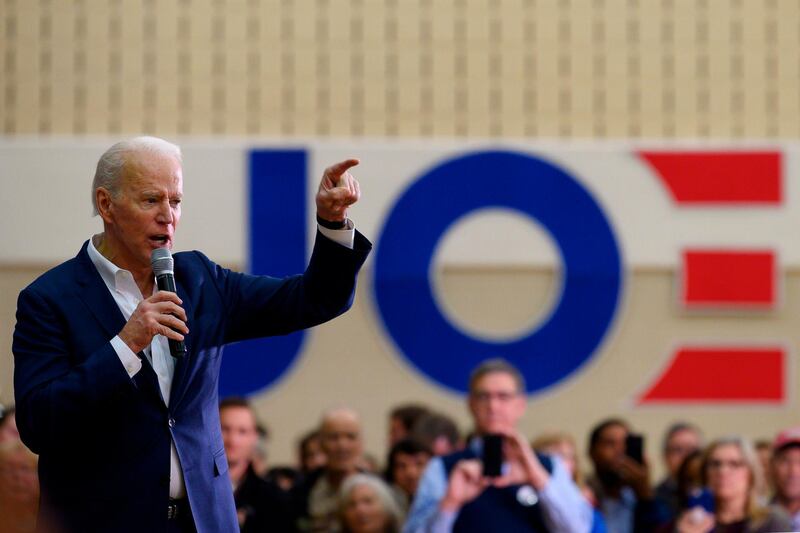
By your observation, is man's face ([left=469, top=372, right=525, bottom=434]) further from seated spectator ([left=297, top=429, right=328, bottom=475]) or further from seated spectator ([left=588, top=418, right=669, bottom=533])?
seated spectator ([left=297, top=429, right=328, bottom=475])

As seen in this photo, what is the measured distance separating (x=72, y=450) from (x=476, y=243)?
26.0ft

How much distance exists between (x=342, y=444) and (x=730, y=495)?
1.94 m

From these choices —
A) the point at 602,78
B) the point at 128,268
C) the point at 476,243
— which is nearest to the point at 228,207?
the point at 476,243

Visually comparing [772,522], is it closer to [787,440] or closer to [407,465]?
[787,440]

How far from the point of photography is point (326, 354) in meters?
10.8

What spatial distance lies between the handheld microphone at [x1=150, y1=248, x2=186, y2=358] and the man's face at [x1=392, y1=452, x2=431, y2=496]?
13.7ft

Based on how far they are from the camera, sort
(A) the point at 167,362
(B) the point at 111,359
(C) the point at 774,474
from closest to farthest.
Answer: (B) the point at 111,359 → (A) the point at 167,362 → (C) the point at 774,474

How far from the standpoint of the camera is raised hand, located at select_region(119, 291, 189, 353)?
2.93 metres

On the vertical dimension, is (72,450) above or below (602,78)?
below

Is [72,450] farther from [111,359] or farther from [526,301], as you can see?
[526,301]

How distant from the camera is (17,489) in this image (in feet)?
14.8

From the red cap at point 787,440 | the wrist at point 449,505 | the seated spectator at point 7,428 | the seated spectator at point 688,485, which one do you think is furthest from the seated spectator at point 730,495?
the seated spectator at point 7,428

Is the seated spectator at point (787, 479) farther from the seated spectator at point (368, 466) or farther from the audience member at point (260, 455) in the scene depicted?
the audience member at point (260, 455)

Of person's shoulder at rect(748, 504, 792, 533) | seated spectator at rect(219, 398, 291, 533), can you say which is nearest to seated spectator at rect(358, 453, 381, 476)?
seated spectator at rect(219, 398, 291, 533)
